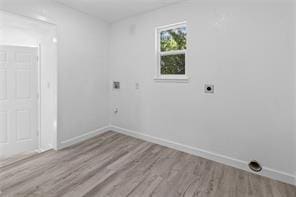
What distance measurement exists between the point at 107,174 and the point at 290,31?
2.96m

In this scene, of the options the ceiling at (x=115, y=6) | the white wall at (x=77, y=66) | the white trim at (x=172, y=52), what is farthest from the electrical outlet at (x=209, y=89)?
the white wall at (x=77, y=66)

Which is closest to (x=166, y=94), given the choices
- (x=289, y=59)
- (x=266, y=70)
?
(x=266, y=70)

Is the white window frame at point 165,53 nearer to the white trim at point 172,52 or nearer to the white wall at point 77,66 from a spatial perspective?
the white trim at point 172,52

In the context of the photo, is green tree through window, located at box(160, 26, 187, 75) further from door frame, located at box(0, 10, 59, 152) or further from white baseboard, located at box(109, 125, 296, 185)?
door frame, located at box(0, 10, 59, 152)

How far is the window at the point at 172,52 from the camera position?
2.88 m

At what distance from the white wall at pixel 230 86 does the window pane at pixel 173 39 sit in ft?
0.57

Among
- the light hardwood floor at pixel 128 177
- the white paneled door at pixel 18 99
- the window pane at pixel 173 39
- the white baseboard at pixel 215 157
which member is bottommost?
the light hardwood floor at pixel 128 177

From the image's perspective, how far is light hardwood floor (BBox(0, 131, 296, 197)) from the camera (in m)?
1.86

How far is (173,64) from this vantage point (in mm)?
3023

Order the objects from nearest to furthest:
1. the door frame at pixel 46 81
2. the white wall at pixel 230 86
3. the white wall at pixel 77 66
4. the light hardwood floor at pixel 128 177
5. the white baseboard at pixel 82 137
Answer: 1. the light hardwood floor at pixel 128 177
2. the white wall at pixel 230 86
3. the white wall at pixel 77 66
4. the door frame at pixel 46 81
5. the white baseboard at pixel 82 137

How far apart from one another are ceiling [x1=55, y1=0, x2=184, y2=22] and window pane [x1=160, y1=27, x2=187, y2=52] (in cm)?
47

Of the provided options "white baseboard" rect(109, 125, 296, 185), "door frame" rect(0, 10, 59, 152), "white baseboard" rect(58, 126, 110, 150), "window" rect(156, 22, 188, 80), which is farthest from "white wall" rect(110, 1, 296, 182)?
"door frame" rect(0, 10, 59, 152)

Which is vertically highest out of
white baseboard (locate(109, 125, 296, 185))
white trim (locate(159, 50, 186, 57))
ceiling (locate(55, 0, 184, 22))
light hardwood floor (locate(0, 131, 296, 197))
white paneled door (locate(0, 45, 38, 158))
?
ceiling (locate(55, 0, 184, 22))

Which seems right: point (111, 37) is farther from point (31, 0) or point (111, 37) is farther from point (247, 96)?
point (247, 96)
